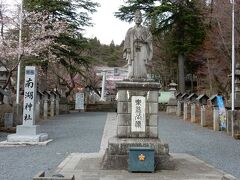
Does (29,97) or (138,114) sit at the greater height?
(29,97)

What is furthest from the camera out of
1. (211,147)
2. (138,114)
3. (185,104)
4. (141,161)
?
(185,104)

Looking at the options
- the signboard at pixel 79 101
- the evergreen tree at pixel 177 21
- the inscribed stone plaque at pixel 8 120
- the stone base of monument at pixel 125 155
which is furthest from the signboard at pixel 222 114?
the signboard at pixel 79 101

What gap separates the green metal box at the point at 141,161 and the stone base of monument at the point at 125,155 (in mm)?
497

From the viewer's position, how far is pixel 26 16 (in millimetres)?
28000

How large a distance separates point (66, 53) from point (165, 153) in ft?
84.6

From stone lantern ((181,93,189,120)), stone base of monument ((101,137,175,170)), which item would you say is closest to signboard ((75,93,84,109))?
stone lantern ((181,93,189,120))

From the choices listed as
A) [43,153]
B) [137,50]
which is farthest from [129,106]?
[43,153]

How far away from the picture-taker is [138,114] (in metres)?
9.96

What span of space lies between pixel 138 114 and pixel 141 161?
146cm

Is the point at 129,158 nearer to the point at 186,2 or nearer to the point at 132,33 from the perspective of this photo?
the point at 132,33

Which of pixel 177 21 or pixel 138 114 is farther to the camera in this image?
pixel 177 21

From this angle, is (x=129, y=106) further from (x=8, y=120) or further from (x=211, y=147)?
(x=8, y=120)

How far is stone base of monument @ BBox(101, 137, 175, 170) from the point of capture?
9.43 metres

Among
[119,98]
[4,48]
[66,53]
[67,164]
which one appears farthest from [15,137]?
[66,53]
